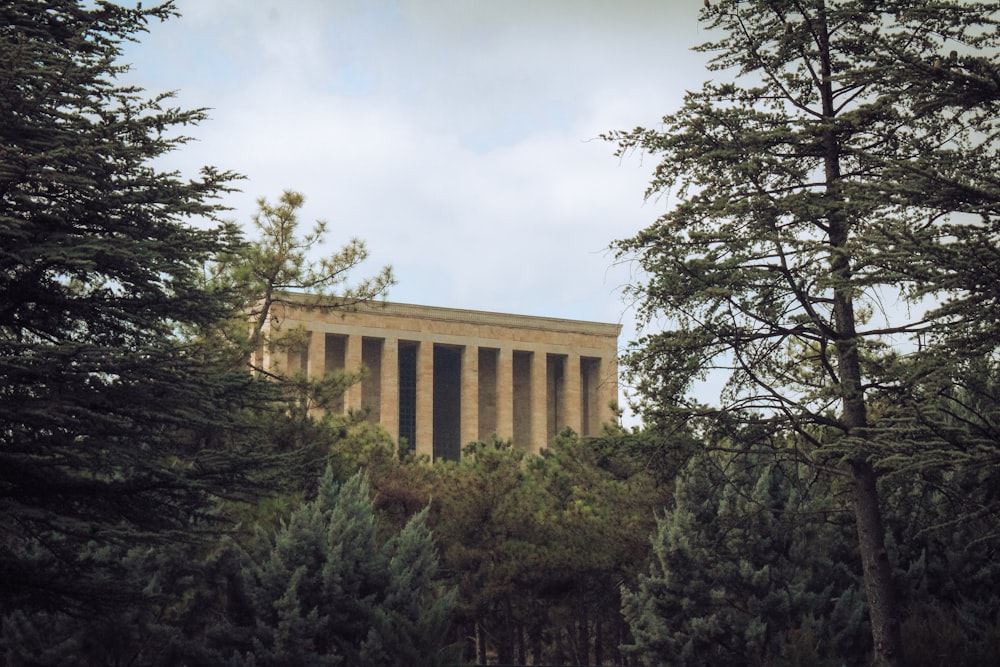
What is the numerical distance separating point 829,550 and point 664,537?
354cm

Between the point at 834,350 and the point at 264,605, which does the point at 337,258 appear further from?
the point at 834,350

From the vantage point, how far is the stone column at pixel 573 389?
219 ft

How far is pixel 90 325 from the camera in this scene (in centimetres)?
1764

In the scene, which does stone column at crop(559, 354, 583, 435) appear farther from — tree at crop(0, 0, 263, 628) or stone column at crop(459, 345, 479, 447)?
tree at crop(0, 0, 263, 628)

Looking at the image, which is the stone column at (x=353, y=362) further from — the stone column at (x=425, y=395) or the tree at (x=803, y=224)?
the tree at (x=803, y=224)

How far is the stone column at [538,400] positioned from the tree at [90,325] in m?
47.5

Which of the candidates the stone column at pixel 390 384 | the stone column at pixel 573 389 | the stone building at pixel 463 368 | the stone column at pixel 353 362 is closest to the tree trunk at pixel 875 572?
the stone building at pixel 463 368

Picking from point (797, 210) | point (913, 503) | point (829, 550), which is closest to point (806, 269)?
point (797, 210)

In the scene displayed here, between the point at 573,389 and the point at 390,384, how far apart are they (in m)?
10.9

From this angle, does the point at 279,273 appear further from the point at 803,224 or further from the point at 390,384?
the point at 390,384

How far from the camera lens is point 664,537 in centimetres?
2459

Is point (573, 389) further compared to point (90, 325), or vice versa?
point (573, 389)

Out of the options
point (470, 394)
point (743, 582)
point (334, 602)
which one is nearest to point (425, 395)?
point (470, 394)

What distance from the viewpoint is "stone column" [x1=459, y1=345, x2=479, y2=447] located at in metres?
63.5
